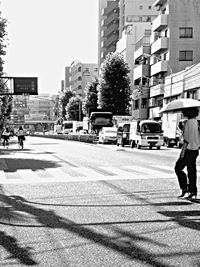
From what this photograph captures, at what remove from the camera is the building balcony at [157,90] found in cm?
5722

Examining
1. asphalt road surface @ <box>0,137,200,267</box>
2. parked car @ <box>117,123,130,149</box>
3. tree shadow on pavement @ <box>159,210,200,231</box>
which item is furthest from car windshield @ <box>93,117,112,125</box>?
tree shadow on pavement @ <box>159,210,200,231</box>

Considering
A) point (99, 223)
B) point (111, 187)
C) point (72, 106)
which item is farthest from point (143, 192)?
point (72, 106)

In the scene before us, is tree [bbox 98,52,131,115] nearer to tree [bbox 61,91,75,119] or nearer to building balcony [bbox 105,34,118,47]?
building balcony [bbox 105,34,118,47]

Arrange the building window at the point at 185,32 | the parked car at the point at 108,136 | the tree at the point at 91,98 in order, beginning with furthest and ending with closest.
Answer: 1. the tree at the point at 91,98
2. the building window at the point at 185,32
3. the parked car at the point at 108,136

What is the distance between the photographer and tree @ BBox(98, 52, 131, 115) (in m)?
61.5

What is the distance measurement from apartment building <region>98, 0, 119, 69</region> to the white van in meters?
75.8

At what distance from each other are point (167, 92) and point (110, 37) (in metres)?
59.7

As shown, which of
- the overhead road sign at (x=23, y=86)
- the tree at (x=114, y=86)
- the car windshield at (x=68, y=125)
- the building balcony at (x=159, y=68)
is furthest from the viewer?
the car windshield at (x=68, y=125)

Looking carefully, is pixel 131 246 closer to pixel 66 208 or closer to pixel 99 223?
pixel 99 223

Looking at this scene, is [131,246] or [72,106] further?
[72,106]

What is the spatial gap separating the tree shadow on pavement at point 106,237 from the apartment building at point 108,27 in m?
103

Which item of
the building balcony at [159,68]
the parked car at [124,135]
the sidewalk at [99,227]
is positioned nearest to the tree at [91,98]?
the building balcony at [159,68]

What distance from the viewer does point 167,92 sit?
5438cm

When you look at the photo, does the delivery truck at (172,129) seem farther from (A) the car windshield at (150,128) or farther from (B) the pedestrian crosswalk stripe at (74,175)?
(B) the pedestrian crosswalk stripe at (74,175)
